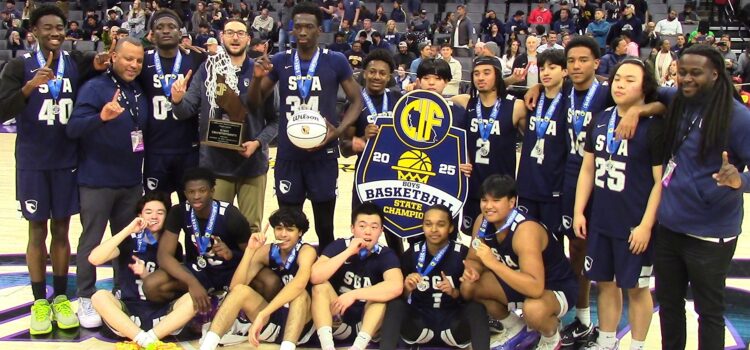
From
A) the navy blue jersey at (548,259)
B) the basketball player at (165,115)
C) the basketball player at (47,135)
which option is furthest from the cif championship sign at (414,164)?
the basketball player at (47,135)

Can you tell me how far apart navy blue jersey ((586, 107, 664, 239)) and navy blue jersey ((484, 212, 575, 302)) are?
1.11 feet

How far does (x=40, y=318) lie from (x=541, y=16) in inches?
527

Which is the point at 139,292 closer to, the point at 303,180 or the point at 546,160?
the point at 303,180

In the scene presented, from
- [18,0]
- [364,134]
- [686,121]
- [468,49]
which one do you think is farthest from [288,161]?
[18,0]

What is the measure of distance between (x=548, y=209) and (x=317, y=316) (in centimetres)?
144

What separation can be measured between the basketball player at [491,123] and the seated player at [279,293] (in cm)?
112

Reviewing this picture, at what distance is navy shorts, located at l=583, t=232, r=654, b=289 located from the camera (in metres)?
4.17

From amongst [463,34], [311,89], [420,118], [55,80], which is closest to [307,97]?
[311,89]

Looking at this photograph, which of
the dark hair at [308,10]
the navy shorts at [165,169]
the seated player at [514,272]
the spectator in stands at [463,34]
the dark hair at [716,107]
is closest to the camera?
the dark hair at [716,107]

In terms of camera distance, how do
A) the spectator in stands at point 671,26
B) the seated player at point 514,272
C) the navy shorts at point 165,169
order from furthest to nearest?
the spectator in stands at point 671,26 → the navy shorts at point 165,169 → the seated player at point 514,272

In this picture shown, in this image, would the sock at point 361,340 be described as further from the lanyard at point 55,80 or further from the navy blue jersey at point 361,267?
the lanyard at point 55,80

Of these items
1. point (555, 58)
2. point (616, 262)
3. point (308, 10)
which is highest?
point (308, 10)

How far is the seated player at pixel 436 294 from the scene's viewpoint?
4520mm

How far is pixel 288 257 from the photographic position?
4.72 metres
